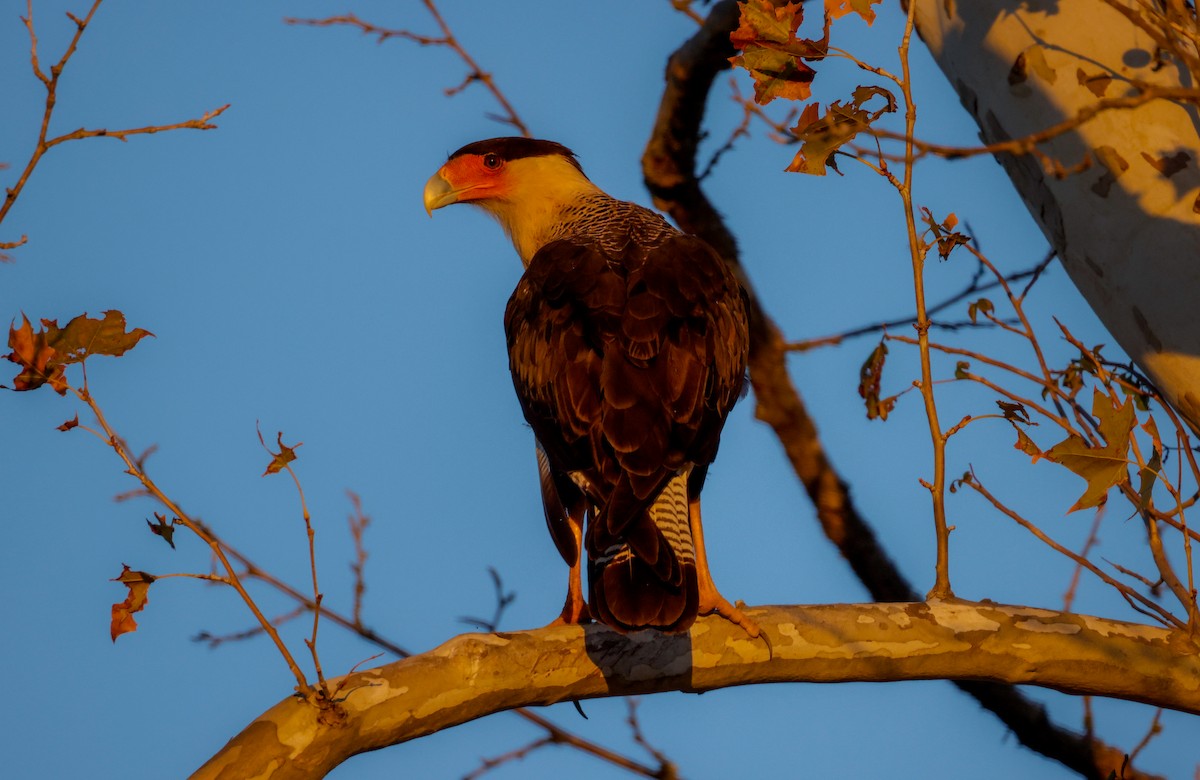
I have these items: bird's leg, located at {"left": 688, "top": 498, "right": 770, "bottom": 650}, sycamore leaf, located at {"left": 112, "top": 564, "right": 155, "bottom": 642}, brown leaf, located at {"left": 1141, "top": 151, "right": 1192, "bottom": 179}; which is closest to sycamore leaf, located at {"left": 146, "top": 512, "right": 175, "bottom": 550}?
sycamore leaf, located at {"left": 112, "top": 564, "right": 155, "bottom": 642}

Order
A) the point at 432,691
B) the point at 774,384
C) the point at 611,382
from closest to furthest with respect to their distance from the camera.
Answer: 1. the point at 432,691
2. the point at 611,382
3. the point at 774,384

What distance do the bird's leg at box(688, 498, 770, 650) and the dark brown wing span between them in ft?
0.57

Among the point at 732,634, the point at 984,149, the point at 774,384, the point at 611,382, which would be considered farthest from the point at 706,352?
the point at 984,149

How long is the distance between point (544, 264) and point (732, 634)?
65.0 inches

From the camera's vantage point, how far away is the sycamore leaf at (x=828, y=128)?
2.94 m

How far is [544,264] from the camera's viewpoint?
4500mm

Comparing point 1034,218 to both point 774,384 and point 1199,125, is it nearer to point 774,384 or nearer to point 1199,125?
point 1199,125

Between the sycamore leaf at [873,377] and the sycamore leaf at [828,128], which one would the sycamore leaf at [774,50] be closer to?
the sycamore leaf at [828,128]

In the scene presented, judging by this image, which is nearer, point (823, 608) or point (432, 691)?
point (432, 691)

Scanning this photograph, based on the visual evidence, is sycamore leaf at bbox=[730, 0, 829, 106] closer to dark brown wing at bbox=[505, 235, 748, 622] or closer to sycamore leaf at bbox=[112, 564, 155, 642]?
dark brown wing at bbox=[505, 235, 748, 622]

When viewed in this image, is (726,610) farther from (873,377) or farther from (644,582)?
(873,377)

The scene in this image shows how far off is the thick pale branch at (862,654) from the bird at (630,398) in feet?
0.33

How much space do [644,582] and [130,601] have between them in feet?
3.89

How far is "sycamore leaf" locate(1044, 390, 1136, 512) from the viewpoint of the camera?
3037 millimetres
